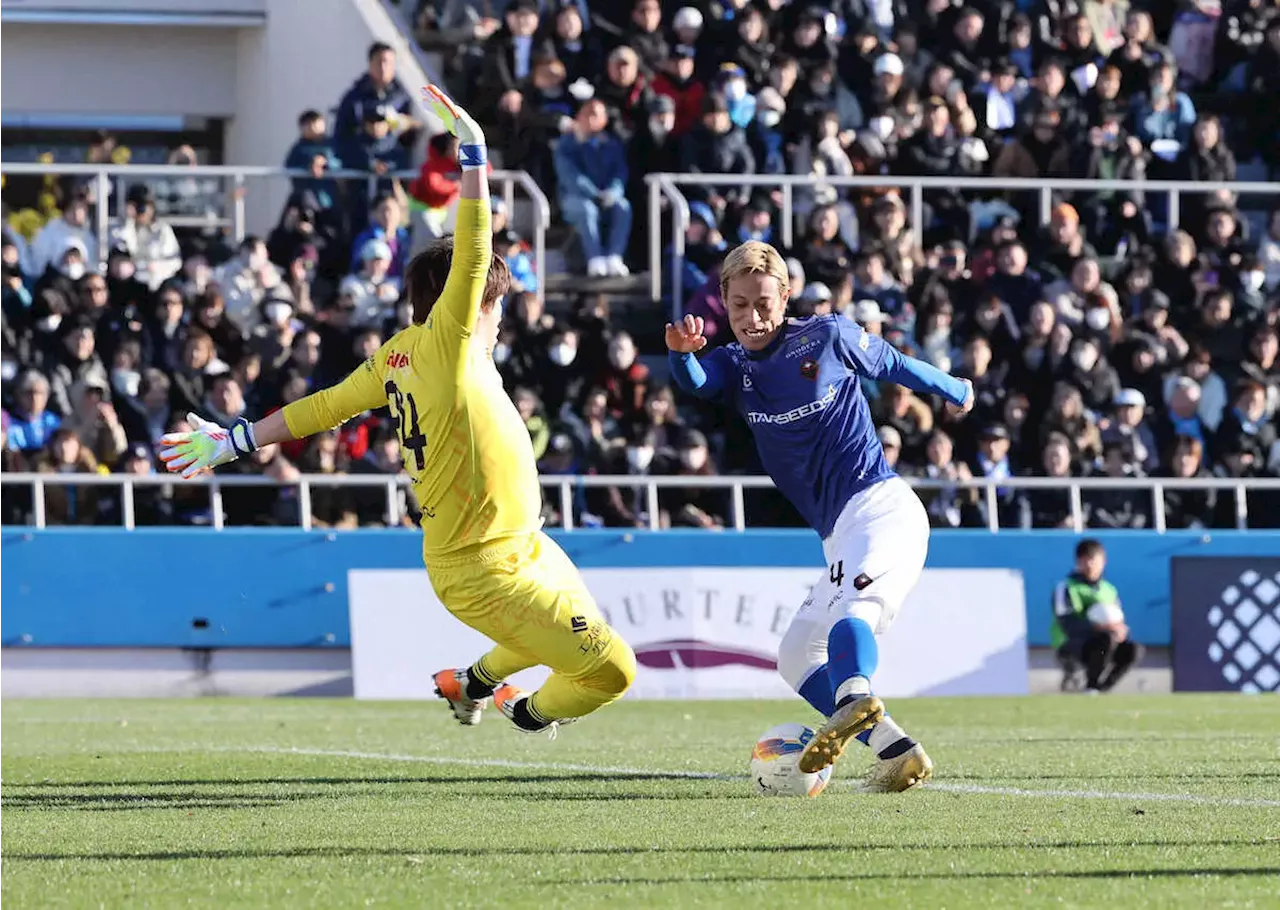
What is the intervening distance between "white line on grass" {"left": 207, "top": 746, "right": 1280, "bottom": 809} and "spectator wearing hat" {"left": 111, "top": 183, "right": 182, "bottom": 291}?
9176 millimetres

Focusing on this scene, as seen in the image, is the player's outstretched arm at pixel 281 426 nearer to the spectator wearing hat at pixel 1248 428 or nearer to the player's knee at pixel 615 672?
the player's knee at pixel 615 672

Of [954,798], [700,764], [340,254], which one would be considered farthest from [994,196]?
[954,798]

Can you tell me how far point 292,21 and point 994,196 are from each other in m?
8.05

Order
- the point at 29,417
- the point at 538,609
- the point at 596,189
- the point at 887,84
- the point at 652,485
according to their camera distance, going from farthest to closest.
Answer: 1. the point at 887,84
2. the point at 596,189
3. the point at 652,485
4. the point at 29,417
5. the point at 538,609

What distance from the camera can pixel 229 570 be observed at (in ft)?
63.7

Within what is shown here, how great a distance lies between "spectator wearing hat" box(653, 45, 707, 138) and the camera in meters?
22.5

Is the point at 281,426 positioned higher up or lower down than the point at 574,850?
higher up

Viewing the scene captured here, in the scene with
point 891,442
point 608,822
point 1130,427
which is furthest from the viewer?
point 1130,427

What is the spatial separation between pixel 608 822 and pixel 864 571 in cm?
143

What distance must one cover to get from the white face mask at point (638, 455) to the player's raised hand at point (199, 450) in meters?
11.1

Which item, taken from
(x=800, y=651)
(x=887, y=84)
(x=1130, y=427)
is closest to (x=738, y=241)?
(x=887, y=84)

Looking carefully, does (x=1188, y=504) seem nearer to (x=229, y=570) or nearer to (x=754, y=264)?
(x=229, y=570)

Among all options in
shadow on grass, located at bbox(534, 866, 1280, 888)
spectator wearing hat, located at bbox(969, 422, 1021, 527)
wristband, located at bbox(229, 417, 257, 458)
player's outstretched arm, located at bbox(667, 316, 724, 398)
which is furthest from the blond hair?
spectator wearing hat, located at bbox(969, 422, 1021, 527)

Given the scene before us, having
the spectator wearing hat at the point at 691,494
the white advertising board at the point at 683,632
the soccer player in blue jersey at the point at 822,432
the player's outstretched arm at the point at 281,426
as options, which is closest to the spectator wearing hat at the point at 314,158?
the spectator wearing hat at the point at 691,494
